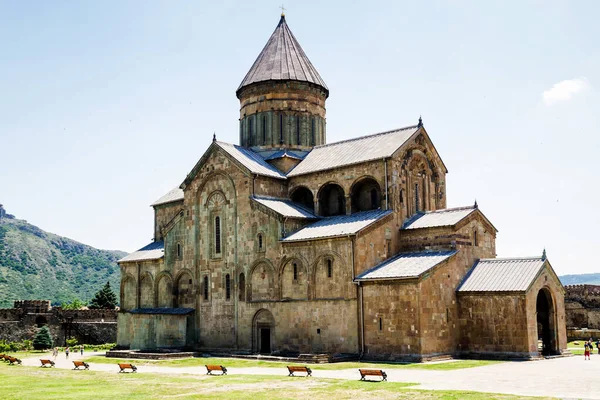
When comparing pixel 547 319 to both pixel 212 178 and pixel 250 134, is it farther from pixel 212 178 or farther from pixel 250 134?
pixel 250 134

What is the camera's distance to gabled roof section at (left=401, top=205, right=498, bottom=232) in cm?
3450

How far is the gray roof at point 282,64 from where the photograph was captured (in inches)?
1753

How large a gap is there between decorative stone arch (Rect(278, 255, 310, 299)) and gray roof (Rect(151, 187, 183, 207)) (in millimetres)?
14184

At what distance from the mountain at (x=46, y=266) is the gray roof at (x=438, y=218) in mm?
74707

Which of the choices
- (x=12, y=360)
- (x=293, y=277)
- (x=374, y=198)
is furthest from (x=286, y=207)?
(x=12, y=360)

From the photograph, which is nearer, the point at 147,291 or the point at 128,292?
the point at 147,291

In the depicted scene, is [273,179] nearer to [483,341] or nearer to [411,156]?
[411,156]

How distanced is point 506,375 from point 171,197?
30686 mm

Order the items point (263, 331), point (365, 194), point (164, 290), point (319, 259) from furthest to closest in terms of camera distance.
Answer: point (164, 290)
point (365, 194)
point (263, 331)
point (319, 259)

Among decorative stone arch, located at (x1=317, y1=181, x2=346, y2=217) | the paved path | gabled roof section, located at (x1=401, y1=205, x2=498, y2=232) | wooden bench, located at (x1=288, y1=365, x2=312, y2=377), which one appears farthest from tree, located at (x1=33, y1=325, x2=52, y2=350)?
wooden bench, located at (x1=288, y1=365, x2=312, y2=377)

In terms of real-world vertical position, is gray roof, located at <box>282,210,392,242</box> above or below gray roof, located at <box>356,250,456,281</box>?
above

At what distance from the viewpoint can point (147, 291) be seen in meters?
44.5

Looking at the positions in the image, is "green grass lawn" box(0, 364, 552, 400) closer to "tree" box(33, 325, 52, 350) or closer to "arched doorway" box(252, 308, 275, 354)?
"arched doorway" box(252, 308, 275, 354)

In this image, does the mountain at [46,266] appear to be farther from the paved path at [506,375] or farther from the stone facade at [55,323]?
the paved path at [506,375]
